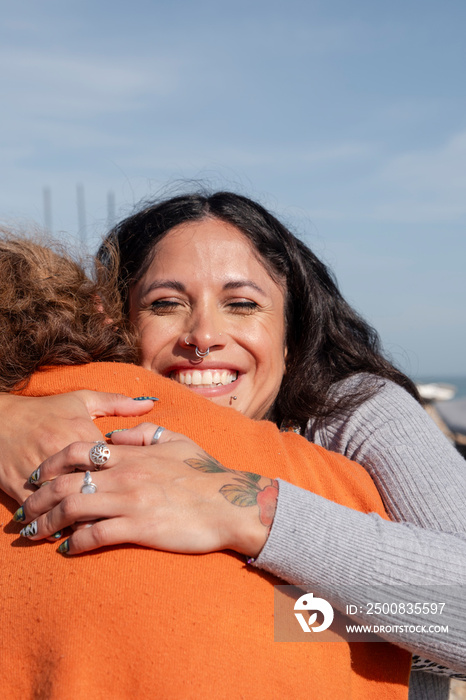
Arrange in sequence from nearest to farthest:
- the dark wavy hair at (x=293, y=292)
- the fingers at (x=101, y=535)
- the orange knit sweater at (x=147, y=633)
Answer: the orange knit sweater at (x=147, y=633)
the fingers at (x=101, y=535)
the dark wavy hair at (x=293, y=292)

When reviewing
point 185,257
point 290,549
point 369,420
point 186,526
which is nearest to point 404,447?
point 369,420

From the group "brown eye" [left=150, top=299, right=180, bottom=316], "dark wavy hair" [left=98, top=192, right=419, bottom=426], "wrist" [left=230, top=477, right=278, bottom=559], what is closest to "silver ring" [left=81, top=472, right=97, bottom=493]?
"wrist" [left=230, top=477, right=278, bottom=559]

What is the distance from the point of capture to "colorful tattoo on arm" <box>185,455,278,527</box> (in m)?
1.60

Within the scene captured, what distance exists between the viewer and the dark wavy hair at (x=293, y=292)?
2832 mm

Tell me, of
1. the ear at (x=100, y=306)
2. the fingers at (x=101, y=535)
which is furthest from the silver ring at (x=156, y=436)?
the ear at (x=100, y=306)

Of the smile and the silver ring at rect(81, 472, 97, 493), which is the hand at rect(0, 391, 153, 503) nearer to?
the silver ring at rect(81, 472, 97, 493)

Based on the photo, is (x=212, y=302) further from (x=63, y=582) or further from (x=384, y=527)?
(x=63, y=582)

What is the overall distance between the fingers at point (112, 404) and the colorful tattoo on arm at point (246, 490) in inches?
10.4

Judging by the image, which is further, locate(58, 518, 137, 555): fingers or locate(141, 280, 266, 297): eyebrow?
locate(141, 280, 266, 297): eyebrow

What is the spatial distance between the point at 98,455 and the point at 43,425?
0.25 m

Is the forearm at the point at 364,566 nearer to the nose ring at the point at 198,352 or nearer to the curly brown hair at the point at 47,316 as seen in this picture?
the curly brown hair at the point at 47,316

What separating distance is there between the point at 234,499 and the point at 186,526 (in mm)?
158

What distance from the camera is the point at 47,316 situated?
6.57 ft

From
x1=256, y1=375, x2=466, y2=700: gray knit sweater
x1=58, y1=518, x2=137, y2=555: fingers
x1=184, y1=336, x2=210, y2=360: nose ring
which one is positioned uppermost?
x1=184, y1=336, x2=210, y2=360: nose ring
